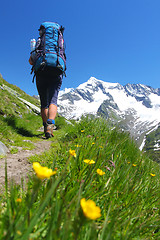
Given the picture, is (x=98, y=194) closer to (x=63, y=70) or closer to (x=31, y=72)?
(x=63, y=70)

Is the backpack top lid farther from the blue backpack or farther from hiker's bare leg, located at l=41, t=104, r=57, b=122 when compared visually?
hiker's bare leg, located at l=41, t=104, r=57, b=122

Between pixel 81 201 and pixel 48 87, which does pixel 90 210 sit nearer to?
pixel 81 201

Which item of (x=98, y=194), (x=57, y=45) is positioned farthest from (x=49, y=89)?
(x=98, y=194)

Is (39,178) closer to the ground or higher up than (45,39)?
closer to the ground

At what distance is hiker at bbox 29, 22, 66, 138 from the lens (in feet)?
16.8

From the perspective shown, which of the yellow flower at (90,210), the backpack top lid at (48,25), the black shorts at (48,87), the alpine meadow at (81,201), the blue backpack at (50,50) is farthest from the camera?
the black shorts at (48,87)

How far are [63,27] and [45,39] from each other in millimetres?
1080

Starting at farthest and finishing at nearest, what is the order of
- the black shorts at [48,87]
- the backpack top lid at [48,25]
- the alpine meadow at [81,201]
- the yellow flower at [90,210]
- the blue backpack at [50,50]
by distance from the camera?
the black shorts at [48,87] < the backpack top lid at [48,25] < the blue backpack at [50,50] < the alpine meadow at [81,201] < the yellow flower at [90,210]

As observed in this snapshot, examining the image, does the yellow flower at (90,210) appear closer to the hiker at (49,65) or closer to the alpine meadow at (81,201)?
the alpine meadow at (81,201)

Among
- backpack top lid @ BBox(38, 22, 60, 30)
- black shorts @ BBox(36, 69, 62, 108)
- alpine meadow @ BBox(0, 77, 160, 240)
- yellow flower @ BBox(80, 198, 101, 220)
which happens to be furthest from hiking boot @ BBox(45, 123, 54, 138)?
yellow flower @ BBox(80, 198, 101, 220)

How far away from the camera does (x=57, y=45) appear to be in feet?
17.7

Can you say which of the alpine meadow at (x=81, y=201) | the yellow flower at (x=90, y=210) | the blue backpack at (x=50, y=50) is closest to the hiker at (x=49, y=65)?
the blue backpack at (x=50, y=50)

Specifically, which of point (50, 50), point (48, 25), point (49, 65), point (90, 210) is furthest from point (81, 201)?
point (48, 25)

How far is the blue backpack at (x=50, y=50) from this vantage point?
5070 millimetres
